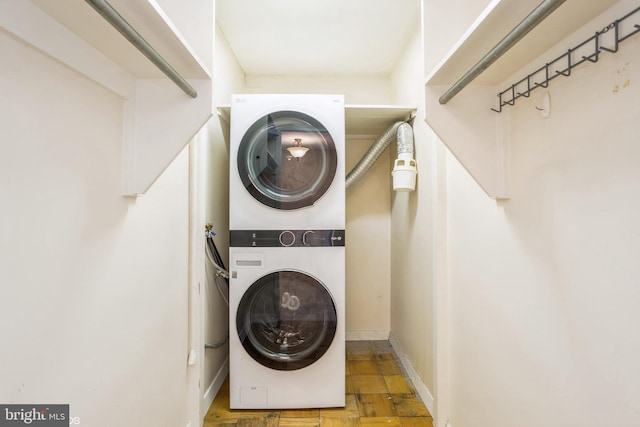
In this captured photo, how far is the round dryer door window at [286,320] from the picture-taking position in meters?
1.64

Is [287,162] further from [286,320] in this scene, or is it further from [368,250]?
[368,250]

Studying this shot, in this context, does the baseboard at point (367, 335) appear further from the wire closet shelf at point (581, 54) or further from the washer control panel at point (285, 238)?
the wire closet shelf at point (581, 54)

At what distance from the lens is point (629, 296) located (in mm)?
620

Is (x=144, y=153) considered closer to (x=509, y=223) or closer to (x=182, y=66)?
(x=182, y=66)

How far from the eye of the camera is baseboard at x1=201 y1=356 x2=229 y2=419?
1636 mm

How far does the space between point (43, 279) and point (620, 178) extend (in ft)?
4.36

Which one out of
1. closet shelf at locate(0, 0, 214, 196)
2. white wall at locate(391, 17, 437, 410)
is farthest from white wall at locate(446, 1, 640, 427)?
closet shelf at locate(0, 0, 214, 196)

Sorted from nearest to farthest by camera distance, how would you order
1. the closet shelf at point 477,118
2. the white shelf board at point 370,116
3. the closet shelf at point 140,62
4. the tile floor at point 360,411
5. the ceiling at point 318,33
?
the closet shelf at point 140,62 → the closet shelf at point 477,118 → the tile floor at point 360,411 → the ceiling at point 318,33 → the white shelf board at point 370,116

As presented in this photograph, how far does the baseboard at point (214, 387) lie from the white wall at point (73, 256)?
523 mm

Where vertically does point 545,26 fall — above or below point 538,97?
above

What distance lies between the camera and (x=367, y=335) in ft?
8.59

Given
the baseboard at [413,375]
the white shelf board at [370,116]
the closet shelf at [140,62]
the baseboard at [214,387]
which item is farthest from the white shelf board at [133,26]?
the baseboard at [413,375]

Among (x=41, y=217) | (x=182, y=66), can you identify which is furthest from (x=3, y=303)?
(x=182, y=66)

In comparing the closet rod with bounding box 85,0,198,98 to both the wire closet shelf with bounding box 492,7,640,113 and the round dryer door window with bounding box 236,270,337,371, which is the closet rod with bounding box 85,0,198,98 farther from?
the round dryer door window with bounding box 236,270,337,371
